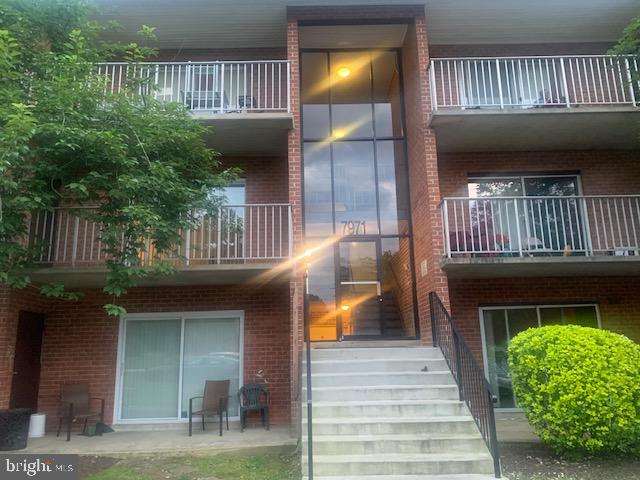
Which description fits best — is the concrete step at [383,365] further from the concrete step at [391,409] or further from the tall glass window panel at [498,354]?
the tall glass window panel at [498,354]

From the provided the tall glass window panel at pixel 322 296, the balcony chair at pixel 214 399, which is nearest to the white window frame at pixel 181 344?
the balcony chair at pixel 214 399

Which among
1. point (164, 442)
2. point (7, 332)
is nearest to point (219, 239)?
point (164, 442)

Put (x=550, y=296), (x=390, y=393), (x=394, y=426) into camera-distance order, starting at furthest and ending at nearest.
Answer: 1. (x=550, y=296)
2. (x=390, y=393)
3. (x=394, y=426)

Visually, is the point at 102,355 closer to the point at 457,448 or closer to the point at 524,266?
the point at 457,448

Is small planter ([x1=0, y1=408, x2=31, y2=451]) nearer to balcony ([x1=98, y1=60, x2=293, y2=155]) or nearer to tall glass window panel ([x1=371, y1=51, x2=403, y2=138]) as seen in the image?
balcony ([x1=98, y1=60, x2=293, y2=155])

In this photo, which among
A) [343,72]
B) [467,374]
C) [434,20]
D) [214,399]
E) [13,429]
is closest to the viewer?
[467,374]

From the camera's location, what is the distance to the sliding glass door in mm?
8922

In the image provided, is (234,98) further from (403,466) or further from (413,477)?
(413,477)

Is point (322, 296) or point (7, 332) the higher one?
point (322, 296)

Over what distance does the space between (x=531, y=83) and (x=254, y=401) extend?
8.52 metres

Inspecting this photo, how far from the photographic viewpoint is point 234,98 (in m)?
9.66

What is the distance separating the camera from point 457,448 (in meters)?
5.60

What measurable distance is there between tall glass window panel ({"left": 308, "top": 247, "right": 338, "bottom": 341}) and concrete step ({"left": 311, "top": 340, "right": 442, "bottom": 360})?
117cm

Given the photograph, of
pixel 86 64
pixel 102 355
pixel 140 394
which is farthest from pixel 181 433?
pixel 86 64
